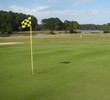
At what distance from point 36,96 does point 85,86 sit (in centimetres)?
194

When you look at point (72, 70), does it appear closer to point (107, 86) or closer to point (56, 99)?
point (107, 86)

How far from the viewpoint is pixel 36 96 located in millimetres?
5762

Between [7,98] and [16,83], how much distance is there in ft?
4.92

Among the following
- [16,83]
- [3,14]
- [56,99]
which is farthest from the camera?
[3,14]

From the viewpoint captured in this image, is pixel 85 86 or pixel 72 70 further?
pixel 72 70

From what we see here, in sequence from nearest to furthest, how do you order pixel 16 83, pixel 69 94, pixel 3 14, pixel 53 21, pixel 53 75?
pixel 69 94 < pixel 16 83 < pixel 53 75 < pixel 3 14 < pixel 53 21

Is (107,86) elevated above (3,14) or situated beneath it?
situated beneath

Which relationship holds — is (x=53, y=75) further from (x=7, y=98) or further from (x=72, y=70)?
(x=7, y=98)

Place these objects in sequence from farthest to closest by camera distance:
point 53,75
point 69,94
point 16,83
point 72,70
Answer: point 72,70 → point 53,75 → point 16,83 → point 69,94

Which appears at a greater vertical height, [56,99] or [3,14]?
[3,14]

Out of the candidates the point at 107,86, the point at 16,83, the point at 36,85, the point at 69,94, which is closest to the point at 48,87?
the point at 36,85

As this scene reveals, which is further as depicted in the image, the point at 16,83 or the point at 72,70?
the point at 72,70

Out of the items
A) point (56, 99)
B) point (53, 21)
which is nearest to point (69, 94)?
point (56, 99)

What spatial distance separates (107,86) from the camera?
260 inches
